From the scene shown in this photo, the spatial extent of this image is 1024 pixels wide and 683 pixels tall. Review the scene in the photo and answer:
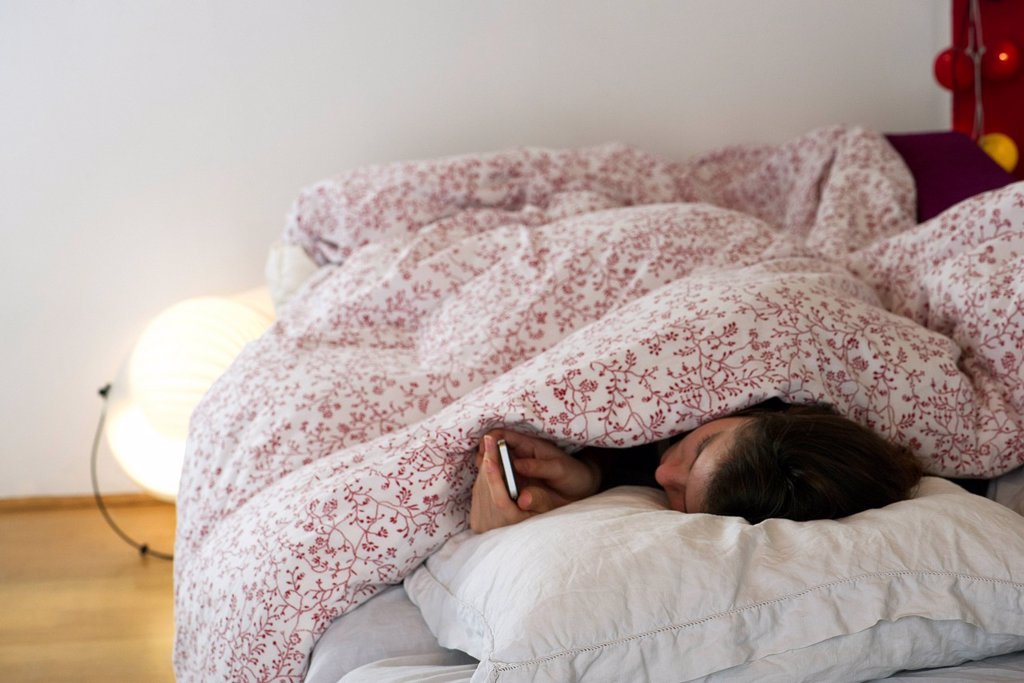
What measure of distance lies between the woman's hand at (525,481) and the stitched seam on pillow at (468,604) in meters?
0.07

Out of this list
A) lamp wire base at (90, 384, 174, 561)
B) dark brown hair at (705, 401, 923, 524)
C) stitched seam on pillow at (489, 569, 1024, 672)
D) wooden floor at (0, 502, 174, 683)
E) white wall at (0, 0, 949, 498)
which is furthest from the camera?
white wall at (0, 0, 949, 498)

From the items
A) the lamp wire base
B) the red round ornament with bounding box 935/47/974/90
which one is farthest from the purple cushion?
the lamp wire base

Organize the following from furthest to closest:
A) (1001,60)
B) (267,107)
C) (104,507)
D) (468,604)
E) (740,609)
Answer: (104,507)
(267,107)
(1001,60)
(468,604)
(740,609)

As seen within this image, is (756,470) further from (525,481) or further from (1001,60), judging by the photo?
(1001,60)

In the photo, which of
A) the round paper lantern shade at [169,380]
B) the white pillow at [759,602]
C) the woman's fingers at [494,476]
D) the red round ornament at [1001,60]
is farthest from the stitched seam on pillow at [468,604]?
the red round ornament at [1001,60]

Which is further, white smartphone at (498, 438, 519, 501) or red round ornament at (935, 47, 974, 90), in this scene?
red round ornament at (935, 47, 974, 90)

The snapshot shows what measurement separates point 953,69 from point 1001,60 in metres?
0.11

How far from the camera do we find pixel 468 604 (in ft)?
3.11

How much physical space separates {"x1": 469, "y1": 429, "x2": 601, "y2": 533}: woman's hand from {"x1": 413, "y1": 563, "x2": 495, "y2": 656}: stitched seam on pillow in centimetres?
7

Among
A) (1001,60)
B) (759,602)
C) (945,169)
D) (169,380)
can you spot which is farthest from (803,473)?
(1001,60)

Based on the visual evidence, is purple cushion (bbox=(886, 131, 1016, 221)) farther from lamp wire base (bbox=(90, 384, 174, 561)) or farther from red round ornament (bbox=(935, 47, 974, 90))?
lamp wire base (bbox=(90, 384, 174, 561))

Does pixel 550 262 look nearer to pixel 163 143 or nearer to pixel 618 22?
pixel 618 22

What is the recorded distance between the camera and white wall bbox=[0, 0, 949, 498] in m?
2.44

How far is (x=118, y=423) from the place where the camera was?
2.24 m
